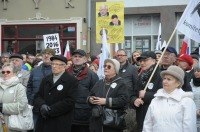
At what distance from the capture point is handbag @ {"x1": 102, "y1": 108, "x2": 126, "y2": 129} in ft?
19.7

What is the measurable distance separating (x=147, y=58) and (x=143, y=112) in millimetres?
821

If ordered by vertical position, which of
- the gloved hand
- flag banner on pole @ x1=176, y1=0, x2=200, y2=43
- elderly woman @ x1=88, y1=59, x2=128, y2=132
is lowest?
the gloved hand

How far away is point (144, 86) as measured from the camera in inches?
238

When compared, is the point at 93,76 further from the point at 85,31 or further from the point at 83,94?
the point at 85,31

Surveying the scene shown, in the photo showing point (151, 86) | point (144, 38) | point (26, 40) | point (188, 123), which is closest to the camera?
point (188, 123)

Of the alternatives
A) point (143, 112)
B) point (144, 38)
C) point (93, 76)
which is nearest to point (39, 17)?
point (144, 38)

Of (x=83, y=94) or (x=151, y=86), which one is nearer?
(x=151, y=86)

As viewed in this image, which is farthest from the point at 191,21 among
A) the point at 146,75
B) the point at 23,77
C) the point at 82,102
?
the point at 23,77

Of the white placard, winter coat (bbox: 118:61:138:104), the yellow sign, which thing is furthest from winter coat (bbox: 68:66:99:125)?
the white placard

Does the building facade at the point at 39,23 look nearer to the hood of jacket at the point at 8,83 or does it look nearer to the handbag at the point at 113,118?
the hood of jacket at the point at 8,83

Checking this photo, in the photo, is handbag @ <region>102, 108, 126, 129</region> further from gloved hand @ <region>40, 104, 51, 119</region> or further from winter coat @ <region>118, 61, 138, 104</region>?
winter coat @ <region>118, 61, 138, 104</region>

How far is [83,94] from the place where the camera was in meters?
6.82

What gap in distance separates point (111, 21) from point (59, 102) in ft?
20.8

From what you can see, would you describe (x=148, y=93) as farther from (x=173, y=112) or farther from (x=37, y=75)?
(x=37, y=75)
